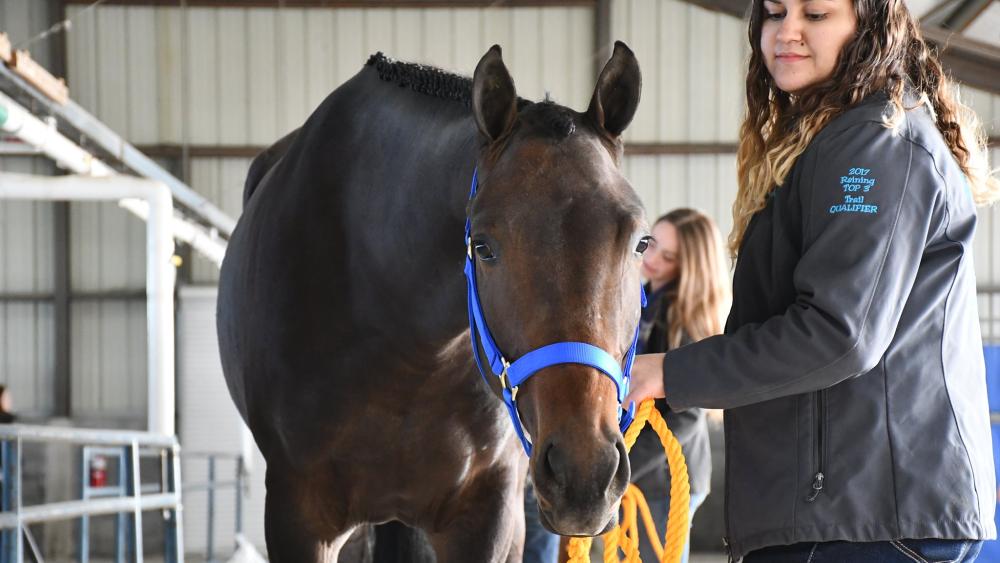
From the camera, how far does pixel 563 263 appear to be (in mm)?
1400

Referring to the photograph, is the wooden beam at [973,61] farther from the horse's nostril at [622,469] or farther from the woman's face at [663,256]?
the horse's nostril at [622,469]

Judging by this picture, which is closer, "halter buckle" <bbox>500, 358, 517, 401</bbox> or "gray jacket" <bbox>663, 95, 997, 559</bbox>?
"gray jacket" <bbox>663, 95, 997, 559</bbox>

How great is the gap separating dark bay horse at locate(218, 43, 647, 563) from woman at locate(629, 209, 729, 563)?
39.5 inches

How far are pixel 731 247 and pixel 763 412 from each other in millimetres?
299

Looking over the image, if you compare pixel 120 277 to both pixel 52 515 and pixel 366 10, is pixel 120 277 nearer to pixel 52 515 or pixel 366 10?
pixel 366 10

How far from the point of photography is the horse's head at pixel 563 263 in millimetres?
1317

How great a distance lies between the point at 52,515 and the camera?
2975mm

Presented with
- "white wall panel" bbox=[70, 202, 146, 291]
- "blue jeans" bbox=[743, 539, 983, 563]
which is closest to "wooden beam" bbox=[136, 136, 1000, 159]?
"white wall panel" bbox=[70, 202, 146, 291]

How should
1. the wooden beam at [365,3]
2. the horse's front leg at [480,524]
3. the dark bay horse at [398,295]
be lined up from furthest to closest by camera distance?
1. the wooden beam at [365,3]
2. the horse's front leg at [480,524]
3. the dark bay horse at [398,295]

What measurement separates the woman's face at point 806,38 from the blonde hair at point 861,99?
14 millimetres

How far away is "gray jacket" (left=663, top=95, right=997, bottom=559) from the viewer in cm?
132

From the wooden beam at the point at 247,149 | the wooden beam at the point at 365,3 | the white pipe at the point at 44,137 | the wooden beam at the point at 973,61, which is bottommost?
the white pipe at the point at 44,137

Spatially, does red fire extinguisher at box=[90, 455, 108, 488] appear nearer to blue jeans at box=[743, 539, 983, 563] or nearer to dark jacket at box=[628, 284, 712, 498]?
dark jacket at box=[628, 284, 712, 498]

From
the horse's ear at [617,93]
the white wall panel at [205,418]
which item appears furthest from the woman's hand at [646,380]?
the white wall panel at [205,418]
